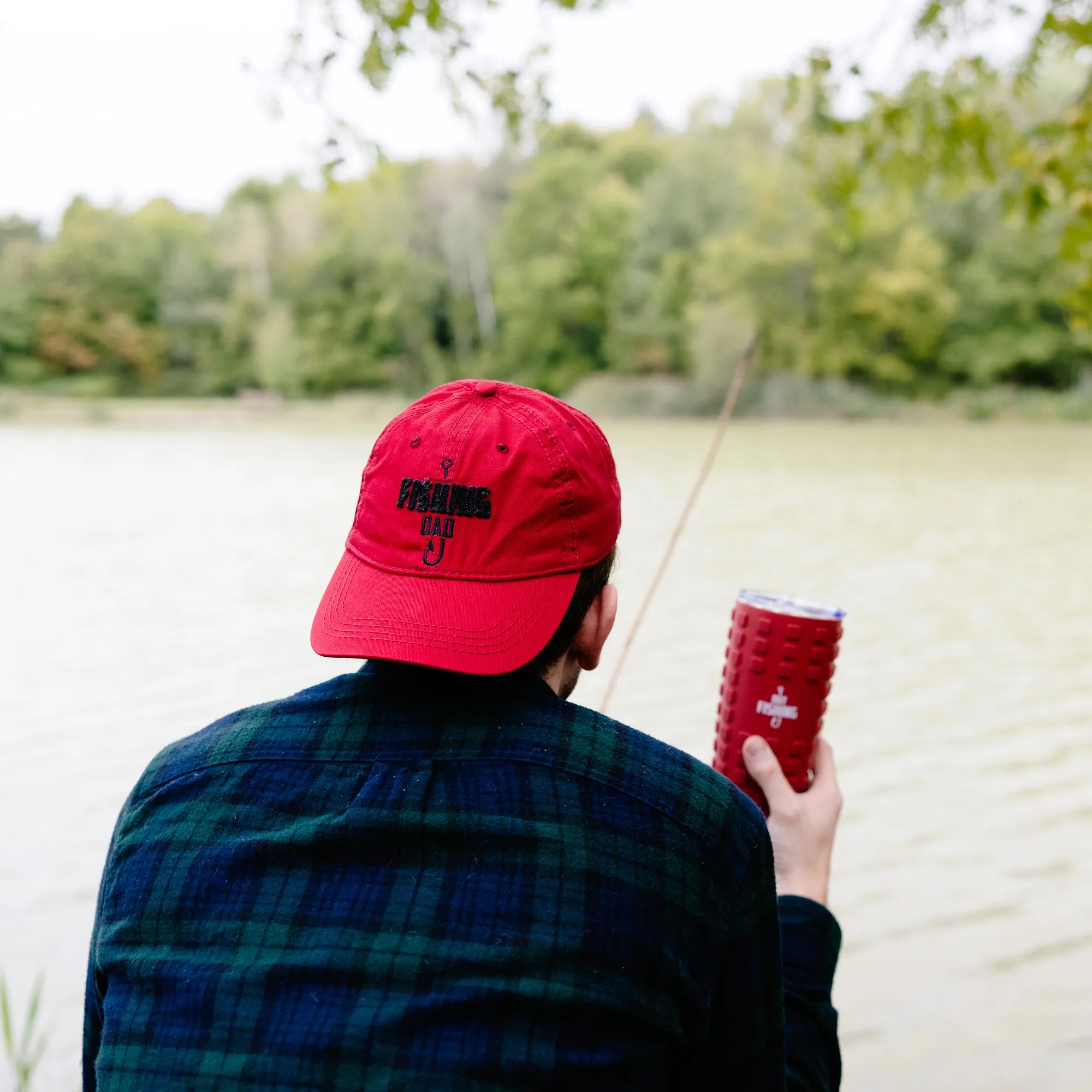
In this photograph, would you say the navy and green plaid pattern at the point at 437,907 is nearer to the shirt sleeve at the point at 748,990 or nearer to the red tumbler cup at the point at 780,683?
the shirt sleeve at the point at 748,990

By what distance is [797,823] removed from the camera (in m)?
Result: 1.43

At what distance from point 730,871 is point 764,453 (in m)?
21.3

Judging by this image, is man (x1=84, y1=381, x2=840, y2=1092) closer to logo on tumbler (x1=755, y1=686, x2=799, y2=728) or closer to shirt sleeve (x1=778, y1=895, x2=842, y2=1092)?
shirt sleeve (x1=778, y1=895, x2=842, y2=1092)

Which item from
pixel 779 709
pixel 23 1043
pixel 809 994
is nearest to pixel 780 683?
pixel 779 709

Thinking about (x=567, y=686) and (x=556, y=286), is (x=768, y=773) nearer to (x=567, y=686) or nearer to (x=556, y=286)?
(x=567, y=686)

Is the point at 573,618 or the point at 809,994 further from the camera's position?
the point at 809,994

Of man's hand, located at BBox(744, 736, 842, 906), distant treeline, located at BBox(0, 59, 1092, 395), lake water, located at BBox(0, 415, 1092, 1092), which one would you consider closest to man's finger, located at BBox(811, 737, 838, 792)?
man's hand, located at BBox(744, 736, 842, 906)

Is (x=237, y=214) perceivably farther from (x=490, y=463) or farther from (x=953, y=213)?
(x=490, y=463)

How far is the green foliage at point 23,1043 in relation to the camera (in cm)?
246

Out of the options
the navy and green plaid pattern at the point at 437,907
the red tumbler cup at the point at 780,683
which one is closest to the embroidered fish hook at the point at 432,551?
the navy and green plaid pattern at the point at 437,907

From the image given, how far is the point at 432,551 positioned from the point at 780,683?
21.9 inches

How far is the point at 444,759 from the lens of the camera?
1.00 m

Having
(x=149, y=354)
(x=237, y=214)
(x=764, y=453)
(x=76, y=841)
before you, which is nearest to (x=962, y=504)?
(x=764, y=453)

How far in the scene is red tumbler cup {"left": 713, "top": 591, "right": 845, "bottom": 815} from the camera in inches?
57.7
